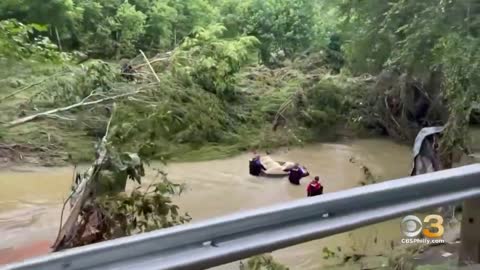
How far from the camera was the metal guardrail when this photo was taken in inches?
44.5

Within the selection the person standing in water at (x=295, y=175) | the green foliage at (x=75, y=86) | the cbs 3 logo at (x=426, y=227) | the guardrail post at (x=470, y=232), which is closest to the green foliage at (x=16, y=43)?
the green foliage at (x=75, y=86)

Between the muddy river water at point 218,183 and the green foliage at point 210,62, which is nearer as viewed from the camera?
the muddy river water at point 218,183

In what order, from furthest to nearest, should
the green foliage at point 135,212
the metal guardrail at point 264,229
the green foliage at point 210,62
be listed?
the green foliage at point 210,62
the green foliage at point 135,212
the metal guardrail at point 264,229

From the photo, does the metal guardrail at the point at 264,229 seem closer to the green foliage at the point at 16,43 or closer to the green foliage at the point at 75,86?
the green foliage at the point at 16,43

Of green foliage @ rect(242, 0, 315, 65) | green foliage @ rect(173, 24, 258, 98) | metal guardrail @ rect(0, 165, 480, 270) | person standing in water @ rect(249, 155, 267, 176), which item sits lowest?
person standing in water @ rect(249, 155, 267, 176)

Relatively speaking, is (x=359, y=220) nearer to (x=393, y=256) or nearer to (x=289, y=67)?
(x=393, y=256)

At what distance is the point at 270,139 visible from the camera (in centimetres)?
772

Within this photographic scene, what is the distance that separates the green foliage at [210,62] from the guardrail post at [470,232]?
5.97 m

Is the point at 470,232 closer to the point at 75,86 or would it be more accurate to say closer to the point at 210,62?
the point at 75,86

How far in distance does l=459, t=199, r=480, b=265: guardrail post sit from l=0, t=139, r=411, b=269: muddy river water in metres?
2.78

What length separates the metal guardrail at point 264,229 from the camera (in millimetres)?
1130

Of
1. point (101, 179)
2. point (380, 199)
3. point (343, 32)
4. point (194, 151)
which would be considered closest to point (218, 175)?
point (194, 151)

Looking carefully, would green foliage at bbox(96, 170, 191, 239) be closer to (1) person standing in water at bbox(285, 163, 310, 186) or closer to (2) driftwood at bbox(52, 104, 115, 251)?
(2) driftwood at bbox(52, 104, 115, 251)

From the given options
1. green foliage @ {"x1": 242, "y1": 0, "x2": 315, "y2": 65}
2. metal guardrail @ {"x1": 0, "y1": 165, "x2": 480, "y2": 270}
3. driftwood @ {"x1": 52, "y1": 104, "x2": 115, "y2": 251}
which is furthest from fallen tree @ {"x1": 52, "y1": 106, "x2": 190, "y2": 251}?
green foliage @ {"x1": 242, "y1": 0, "x2": 315, "y2": 65}
